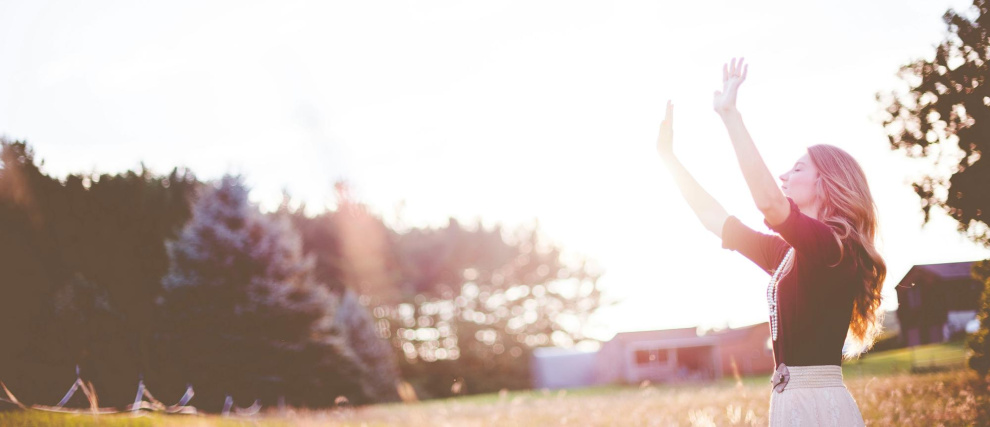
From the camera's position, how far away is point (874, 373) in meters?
6.59

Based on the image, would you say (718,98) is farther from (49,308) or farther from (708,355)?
(708,355)

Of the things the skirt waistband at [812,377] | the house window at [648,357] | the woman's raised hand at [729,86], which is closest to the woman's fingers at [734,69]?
the woman's raised hand at [729,86]

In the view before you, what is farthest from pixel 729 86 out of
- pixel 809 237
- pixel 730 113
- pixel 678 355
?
pixel 678 355

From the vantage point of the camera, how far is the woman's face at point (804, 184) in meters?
2.64

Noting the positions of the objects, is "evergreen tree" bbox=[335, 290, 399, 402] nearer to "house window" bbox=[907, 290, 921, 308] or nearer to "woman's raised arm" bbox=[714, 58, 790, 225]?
"house window" bbox=[907, 290, 921, 308]

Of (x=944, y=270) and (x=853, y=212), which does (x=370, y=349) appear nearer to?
(x=944, y=270)

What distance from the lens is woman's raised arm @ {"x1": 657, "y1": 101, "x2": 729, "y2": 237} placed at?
9.96 feet

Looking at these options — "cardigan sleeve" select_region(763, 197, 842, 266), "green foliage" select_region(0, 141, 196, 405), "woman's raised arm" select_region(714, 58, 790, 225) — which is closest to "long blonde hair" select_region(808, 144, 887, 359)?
"cardigan sleeve" select_region(763, 197, 842, 266)

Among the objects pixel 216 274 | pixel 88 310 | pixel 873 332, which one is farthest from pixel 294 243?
pixel 873 332

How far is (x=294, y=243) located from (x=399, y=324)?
79.6 ft

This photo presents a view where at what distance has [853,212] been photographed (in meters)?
2.52

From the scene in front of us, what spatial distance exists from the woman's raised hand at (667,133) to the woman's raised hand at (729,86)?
1.84 feet

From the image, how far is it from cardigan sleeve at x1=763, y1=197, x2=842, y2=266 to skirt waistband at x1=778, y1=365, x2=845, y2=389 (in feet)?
1.54

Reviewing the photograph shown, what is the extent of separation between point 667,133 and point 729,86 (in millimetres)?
698
